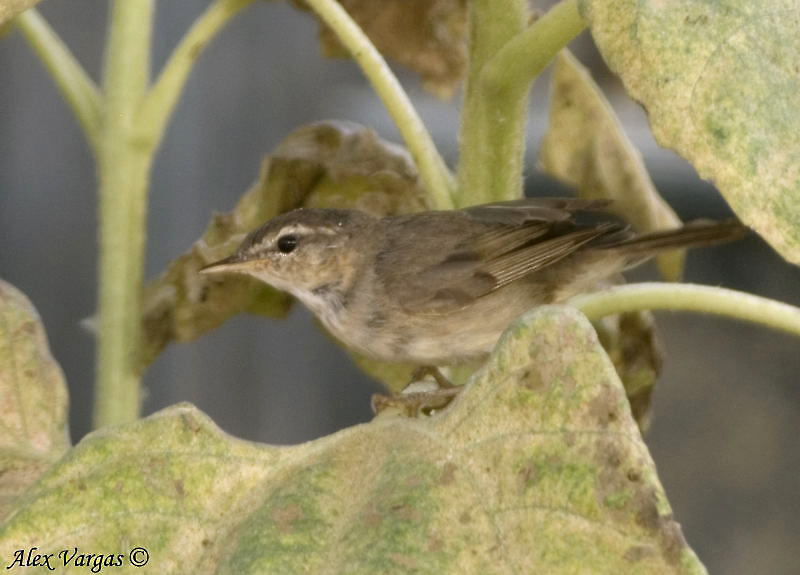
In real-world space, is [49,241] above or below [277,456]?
below

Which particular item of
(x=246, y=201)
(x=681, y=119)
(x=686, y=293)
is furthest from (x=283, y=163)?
(x=681, y=119)

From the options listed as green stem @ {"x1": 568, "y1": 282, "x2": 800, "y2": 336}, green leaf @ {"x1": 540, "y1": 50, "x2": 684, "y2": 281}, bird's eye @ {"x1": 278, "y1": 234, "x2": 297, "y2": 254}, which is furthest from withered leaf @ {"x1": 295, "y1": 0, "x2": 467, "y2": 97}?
green stem @ {"x1": 568, "y1": 282, "x2": 800, "y2": 336}

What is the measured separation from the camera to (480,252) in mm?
1313

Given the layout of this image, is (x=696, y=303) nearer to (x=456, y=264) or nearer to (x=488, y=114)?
(x=488, y=114)

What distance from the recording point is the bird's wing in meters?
1.29

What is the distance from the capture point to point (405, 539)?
648 millimetres

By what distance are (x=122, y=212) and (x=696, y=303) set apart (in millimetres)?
592

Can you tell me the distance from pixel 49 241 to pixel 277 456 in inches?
74.7

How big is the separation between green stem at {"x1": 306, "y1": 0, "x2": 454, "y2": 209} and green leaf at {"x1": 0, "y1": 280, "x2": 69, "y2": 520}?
15.0 inches

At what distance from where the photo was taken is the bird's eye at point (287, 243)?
52.8 inches

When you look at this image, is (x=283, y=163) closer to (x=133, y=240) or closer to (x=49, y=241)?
(x=133, y=240)

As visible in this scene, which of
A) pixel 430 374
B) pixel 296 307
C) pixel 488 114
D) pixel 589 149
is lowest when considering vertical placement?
pixel 296 307

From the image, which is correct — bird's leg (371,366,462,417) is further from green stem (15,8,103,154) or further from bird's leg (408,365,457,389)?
green stem (15,8,103,154)

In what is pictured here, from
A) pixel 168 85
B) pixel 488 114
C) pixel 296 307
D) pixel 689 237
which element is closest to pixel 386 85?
pixel 488 114
